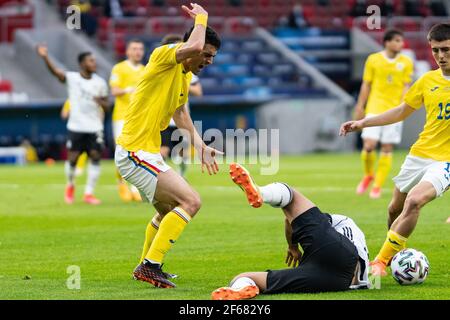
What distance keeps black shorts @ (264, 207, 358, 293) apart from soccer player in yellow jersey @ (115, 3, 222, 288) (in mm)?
1082

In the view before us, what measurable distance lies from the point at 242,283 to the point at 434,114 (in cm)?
273

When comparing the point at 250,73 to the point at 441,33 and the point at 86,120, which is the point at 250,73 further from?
the point at 441,33

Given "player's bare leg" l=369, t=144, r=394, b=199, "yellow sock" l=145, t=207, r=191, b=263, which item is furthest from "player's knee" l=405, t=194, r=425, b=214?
"player's bare leg" l=369, t=144, r=394, b=199

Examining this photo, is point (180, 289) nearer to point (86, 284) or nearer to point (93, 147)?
point (86, 284)

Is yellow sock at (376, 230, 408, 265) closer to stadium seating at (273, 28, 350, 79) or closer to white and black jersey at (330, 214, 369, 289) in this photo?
white and black jersey at (330, 214, 369, 289)

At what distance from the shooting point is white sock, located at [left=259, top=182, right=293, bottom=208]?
7.91 meters

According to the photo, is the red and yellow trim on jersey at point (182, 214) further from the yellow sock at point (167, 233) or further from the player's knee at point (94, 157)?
the player's knee at point (94, 157)

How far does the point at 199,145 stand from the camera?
361 inches

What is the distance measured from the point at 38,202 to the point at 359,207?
5.56m

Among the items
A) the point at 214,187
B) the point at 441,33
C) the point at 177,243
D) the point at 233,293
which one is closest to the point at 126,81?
the point at 214,187

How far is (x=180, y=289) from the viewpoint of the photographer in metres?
8.49

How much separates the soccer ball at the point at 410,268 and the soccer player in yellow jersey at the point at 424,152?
376 millimetres

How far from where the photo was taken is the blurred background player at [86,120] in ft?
56.9
